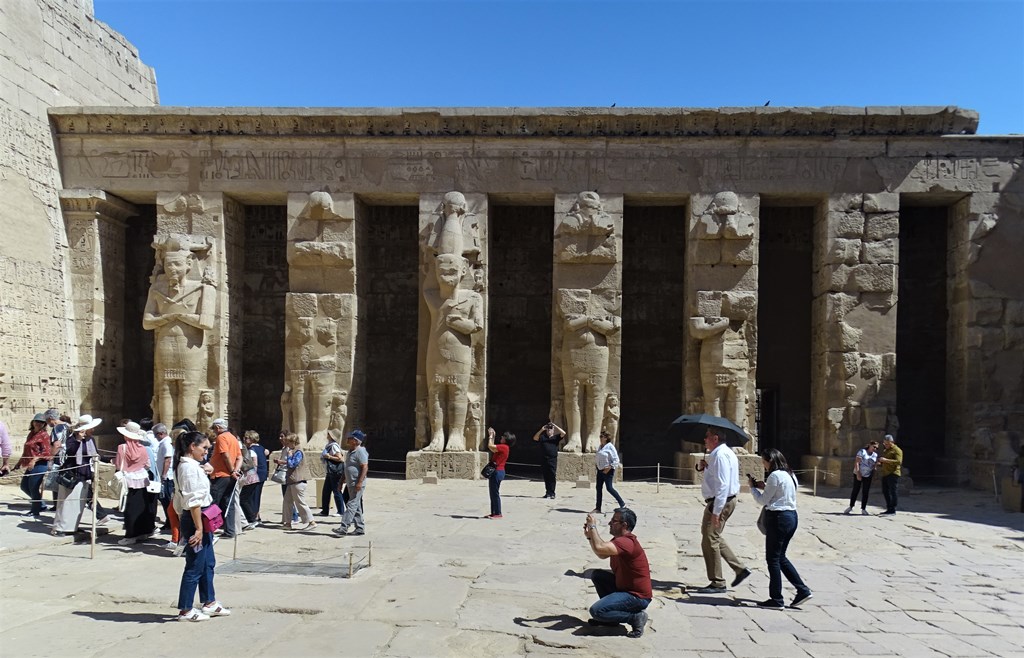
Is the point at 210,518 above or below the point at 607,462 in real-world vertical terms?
above

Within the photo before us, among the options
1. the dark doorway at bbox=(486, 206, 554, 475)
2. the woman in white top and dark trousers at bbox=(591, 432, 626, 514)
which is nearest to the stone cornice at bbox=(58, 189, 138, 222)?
the dark doorway at bbox=(486, 206, 554, 475)

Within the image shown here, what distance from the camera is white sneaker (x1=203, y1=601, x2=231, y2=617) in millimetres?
5656

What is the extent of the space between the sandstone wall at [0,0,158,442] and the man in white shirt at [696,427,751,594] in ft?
38.2

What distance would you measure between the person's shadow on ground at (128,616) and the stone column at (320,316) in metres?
8.61

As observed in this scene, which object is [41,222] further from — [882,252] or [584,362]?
[882,252]

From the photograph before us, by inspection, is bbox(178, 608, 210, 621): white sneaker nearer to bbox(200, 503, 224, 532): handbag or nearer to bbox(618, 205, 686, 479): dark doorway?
bbox(200, 503, 224, 532): handbag

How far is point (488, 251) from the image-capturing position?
14.9 metres

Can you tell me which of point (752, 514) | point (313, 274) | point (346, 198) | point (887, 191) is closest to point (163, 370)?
point (313, 274)

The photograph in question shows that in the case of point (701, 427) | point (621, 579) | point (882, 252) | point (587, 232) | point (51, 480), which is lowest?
point (621, 579)

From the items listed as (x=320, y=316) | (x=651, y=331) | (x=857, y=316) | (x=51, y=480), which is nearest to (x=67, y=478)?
(x=51, y=480)

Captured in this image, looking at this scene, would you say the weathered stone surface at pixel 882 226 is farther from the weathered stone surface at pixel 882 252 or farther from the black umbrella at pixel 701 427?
the black umbrella at pixel 701 427

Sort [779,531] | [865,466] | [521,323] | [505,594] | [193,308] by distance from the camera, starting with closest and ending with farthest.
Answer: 1. [779,531]
2. [505,594]
3. [865,466]
4. [193,308]
5. [521,323]

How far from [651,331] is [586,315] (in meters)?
3.78

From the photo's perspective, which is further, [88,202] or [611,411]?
[88,202]
